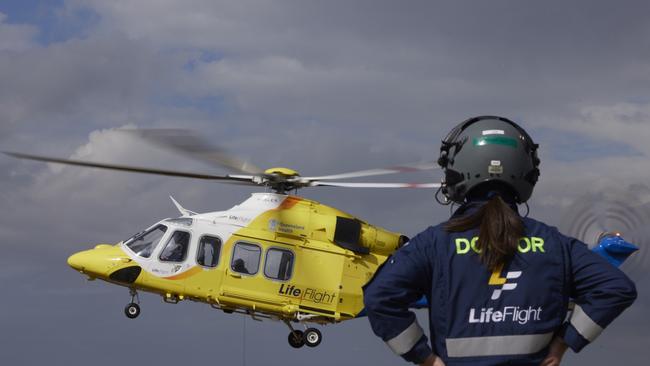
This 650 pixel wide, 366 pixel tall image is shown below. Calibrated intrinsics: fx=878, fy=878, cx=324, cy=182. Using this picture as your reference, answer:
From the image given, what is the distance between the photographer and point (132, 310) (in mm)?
20797

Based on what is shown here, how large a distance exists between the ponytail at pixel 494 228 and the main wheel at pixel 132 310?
17.7m

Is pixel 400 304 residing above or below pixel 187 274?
above

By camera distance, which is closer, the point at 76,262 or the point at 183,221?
the point at 183,221

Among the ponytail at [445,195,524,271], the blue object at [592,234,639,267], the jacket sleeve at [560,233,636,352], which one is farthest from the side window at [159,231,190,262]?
the jacket sleeve at [560,233,636,352]

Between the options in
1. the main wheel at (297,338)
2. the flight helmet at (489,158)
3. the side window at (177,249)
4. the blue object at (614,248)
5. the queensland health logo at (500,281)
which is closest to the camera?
the queensland health logo at (500,281)

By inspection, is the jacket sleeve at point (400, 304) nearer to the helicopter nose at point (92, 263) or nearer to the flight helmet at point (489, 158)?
the flight helmet at point (489, 158)

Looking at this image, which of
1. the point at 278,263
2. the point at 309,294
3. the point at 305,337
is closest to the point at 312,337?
the point at 305,337

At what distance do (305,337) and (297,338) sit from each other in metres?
0.24

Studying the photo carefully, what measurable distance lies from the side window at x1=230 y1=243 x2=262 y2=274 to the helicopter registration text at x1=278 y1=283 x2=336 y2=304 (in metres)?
0.78

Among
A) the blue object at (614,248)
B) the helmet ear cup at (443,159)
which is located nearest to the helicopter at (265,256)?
the blue object at (614,248)

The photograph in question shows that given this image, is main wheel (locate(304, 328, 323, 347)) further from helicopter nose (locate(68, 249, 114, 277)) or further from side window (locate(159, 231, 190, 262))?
helicopter nose (locate(68, 249, 114, 277))

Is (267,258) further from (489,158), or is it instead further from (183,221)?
(489,158)

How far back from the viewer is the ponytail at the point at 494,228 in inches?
152

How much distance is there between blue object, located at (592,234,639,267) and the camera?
14184mm
